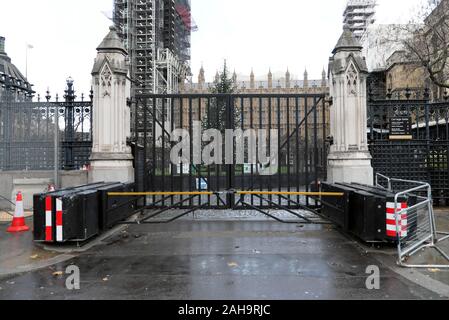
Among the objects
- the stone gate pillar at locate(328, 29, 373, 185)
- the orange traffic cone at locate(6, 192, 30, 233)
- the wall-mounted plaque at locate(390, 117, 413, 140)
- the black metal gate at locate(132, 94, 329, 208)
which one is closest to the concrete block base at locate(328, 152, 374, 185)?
the stone gate pillar at locate(328, 29, 373, 185)

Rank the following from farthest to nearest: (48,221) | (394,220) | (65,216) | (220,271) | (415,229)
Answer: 1. (48,221)
2. (65,216)
3. (415,229)
4. (394,220)
5. (220,271)

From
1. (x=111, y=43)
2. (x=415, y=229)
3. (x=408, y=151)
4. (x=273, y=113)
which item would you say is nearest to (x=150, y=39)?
(x=273, y=113)

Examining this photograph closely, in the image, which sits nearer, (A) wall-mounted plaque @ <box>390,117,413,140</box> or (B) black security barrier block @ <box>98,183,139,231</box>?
(B) black security barrier block @ <box>98,183,139,231</box>

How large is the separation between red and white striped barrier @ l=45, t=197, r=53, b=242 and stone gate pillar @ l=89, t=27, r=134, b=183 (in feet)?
10.6

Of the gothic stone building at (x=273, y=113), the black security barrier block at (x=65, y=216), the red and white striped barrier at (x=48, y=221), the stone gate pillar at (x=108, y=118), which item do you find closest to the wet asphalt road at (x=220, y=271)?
the black security barrier block at (x=65, y=216)

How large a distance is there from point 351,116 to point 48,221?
827cm

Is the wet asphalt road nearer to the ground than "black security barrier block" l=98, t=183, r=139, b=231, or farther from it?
nearer to the ground

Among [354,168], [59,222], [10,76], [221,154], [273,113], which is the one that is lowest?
[59,222]

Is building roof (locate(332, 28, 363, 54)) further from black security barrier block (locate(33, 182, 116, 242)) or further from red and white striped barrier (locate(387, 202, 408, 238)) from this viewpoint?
black security barrier block (locate(33, 182, 116, 242))

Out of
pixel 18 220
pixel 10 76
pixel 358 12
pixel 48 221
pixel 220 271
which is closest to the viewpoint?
pixel 220 271

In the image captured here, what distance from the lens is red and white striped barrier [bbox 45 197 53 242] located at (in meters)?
7.03

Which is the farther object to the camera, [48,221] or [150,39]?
[150,39]

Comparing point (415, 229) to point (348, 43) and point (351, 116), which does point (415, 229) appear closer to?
point (351, 116)

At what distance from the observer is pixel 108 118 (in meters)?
10.4
